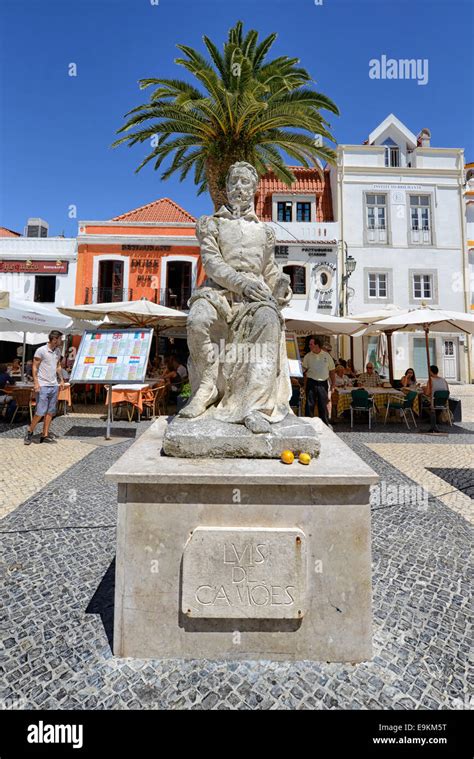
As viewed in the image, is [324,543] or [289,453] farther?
[289,453]

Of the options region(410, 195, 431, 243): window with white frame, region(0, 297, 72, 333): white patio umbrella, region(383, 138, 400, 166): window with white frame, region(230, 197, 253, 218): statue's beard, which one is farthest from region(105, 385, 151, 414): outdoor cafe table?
region(383, 138, 400, 166): window with white frame

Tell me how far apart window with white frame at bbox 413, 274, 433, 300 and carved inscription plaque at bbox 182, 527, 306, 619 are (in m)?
20.0

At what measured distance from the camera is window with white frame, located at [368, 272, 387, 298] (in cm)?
1973

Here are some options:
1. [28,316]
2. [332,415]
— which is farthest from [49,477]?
[332,415]

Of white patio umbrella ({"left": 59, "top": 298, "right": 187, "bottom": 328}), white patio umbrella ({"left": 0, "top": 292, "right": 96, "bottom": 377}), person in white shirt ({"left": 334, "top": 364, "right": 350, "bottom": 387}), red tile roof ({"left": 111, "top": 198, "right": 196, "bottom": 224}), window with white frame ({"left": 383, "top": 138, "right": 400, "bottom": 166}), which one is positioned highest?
window with white frame ({"left": 383, "top": 138, "right": 400, "bottom": 166})

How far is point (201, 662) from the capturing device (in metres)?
2.02

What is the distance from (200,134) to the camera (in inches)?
382

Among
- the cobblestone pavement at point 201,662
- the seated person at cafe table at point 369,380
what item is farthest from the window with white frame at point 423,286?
the cobblestone pavement at point 201,662

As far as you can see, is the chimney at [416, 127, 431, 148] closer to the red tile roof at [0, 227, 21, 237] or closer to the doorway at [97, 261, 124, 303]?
the doorway at [97, 261, 124, 303]

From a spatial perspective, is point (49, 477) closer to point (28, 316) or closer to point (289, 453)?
point (289, 453)

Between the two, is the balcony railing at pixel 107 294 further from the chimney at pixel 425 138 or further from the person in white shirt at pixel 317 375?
the chimney at pixel 425 138

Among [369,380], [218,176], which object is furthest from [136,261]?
[369,380]
